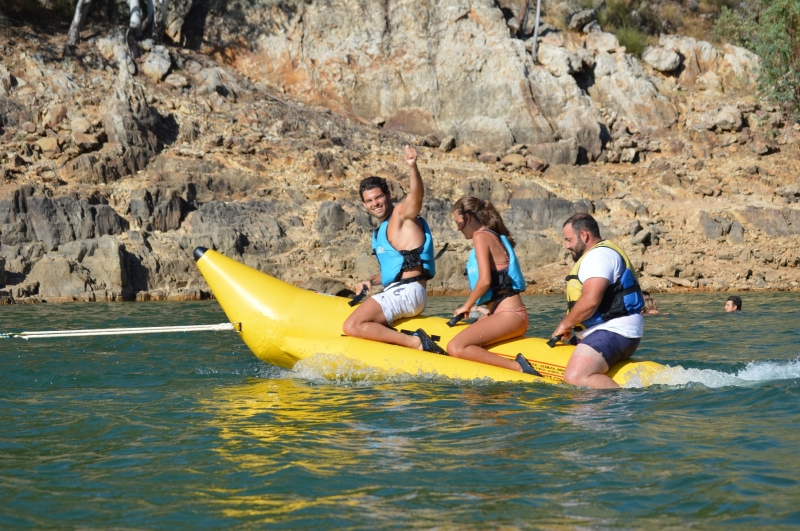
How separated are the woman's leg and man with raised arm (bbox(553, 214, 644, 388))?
17.7 inches

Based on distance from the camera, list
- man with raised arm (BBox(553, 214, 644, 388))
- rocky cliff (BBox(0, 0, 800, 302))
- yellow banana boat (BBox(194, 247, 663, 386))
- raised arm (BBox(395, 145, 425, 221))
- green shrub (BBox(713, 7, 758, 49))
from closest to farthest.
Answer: man with raised arm (BBox(553, 214, 644, 388)) → raised arm (BBox(395, 145, 425, 221)) → yellow banana boat (BBox(194, 247, 663, 386)) → rocky cliff (BBox(0, 0, 800, 302)) → green shrub (BBox(713, 7, 758, 49))

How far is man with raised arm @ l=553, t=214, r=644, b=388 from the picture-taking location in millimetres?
5516

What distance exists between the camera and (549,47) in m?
21.6

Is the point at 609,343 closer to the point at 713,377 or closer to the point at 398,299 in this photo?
the point at 713,377

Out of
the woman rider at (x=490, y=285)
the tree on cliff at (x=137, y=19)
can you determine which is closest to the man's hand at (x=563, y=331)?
the woman rider at (x=490, y=285)

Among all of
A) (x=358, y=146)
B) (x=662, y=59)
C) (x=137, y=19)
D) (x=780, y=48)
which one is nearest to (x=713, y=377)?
(x=780, y=48)

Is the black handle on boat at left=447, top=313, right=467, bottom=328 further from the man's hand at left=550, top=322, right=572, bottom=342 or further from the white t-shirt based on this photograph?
the white t-shirt

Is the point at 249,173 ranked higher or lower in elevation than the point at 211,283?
higher

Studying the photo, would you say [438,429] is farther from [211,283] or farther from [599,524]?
[211,283]

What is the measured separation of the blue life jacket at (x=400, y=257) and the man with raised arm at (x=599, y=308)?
107cm

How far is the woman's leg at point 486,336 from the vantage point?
609 centimetres

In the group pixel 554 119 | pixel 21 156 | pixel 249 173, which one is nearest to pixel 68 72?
pixel 21 156

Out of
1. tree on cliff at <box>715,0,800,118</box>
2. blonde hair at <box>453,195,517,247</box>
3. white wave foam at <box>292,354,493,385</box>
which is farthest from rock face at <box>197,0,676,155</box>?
white wave foam at <box>292,354,493,385</box>

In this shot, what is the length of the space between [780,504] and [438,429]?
1849mm
